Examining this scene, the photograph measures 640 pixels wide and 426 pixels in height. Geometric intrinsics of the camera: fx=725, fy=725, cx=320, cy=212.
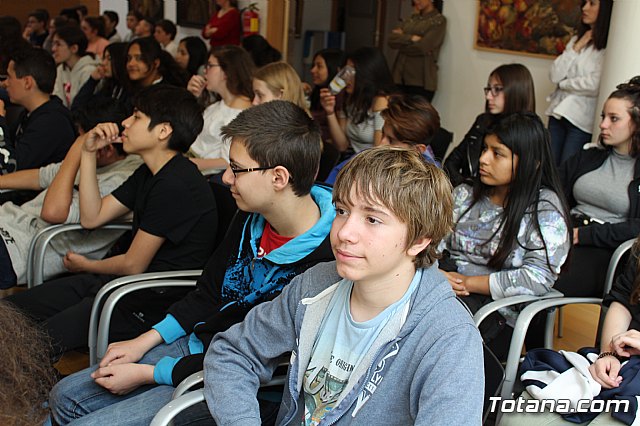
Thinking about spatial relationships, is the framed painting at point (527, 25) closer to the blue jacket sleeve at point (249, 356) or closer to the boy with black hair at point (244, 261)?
the boy with black hair at point (244, 261)

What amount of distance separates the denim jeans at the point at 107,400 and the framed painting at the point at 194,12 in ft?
24.5

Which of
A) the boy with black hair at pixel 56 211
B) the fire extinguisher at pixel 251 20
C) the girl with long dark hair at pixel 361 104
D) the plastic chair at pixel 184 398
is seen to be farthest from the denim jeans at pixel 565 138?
the fire extinguisher at pixel 251 20

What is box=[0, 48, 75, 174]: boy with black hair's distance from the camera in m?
3.48

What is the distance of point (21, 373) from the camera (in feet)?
3.20

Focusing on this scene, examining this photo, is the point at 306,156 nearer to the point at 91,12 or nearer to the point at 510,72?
the point at 510,72

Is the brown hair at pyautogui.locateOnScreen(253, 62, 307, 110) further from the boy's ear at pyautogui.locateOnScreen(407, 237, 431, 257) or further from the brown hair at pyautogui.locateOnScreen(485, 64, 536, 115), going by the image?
the boy's ear at pyautogui.locateOnScreen(407, 237, 431, 257)

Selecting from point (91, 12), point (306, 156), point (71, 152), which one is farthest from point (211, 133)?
point (91, 12)

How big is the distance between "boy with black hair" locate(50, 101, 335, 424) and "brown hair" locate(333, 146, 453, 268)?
42 cm

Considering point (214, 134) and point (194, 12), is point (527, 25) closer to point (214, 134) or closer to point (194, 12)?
point (214, 134)

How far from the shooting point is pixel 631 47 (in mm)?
4094

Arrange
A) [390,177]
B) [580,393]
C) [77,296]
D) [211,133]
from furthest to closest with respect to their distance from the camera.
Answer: [211,133] < [77,296] < [580,393] < [390,177]

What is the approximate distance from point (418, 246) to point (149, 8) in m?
9.47

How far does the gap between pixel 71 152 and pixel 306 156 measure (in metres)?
1.31

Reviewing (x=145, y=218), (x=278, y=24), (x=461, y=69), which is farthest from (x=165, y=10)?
Answer: (x=145, y=218)
